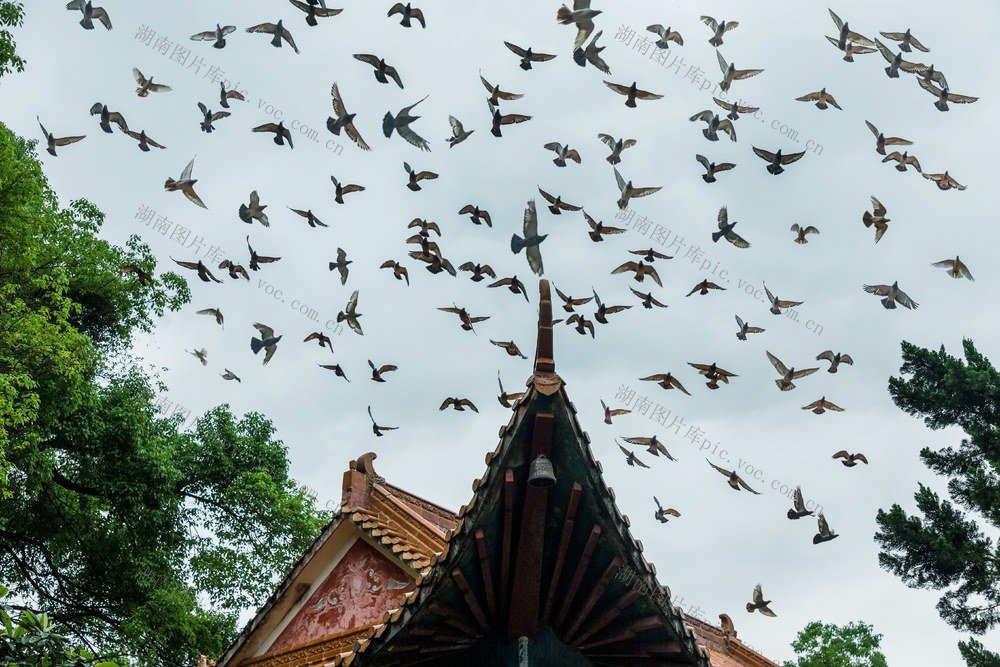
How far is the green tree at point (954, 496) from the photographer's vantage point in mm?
18078

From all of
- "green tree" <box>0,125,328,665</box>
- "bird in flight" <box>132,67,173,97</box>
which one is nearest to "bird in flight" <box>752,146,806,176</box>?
"bird in flight" <box>132,67,173,97</box>

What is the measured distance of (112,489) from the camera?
62.5 ft

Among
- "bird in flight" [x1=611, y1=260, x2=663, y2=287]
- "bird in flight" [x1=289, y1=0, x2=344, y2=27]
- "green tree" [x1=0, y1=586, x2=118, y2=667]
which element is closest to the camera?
"green tree" [x1=0, y1=586, x2=118, y2=667]

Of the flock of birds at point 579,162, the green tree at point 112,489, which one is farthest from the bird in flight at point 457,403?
the green tree at point 112,489

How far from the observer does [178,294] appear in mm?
22953

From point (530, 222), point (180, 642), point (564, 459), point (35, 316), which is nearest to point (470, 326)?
point (530, 222)

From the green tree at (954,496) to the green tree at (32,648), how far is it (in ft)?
50.9

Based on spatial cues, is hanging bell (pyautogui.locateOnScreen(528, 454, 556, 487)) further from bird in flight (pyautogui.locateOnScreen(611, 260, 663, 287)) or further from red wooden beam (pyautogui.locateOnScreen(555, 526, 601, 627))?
bird in flight (pyautogui.locateOnScreen(611, 260, 663, 287))

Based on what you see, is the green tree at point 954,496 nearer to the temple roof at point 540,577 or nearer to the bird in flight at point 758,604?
the bird in flight at point 758,604

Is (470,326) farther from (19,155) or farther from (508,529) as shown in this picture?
(19,155)

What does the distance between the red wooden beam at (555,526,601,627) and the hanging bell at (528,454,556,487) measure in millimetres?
635

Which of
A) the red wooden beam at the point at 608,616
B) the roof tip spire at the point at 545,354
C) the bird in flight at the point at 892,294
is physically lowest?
the red wooden beam at the point at 608,616

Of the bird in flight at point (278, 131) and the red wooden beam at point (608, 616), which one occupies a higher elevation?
the bird in flight at point (278, 131)

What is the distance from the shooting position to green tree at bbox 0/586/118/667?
6.25 m
